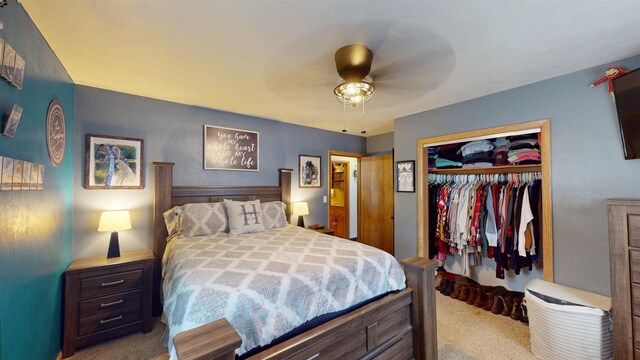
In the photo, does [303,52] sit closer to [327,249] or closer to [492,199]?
[327,249]

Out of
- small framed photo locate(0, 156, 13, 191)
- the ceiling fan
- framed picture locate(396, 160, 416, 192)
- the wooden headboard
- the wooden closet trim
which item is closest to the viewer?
small framed photo locate(0, 156, 13, 191)

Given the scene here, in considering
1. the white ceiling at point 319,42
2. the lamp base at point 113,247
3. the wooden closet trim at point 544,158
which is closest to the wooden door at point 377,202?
the wooden closet trim at point 544,158

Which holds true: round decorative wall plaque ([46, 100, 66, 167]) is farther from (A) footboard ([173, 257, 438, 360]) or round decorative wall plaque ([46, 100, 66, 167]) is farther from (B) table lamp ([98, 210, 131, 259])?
(A) footboard ([173, 257, 438, 360])

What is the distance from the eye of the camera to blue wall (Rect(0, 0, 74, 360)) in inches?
48.1

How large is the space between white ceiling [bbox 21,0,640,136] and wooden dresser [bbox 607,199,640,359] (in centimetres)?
121

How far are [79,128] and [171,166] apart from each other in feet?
2.84

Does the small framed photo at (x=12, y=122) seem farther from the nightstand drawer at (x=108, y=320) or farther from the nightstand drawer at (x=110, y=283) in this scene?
the nightstand drawer at (x=108, y=320)

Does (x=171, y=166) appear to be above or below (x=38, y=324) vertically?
above

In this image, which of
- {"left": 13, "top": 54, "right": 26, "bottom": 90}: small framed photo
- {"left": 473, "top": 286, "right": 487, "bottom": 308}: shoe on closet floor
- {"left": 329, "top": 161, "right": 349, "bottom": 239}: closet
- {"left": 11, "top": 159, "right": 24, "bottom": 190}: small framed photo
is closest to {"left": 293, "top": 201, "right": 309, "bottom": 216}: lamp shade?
{"left": 329, "top": 161, "right": 349, "bottom": 239}: closet

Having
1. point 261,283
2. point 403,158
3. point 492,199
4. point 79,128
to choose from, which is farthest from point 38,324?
point 492,199

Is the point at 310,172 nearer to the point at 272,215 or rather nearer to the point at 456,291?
the point at 272,215

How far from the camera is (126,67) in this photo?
82.6 inches

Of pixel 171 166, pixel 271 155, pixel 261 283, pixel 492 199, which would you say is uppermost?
pixel 271 155

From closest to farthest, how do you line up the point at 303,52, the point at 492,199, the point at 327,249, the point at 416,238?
1. the point at 303,52
2. the point at 327,249
3. the point at 492,199
4. the point at 416,238
